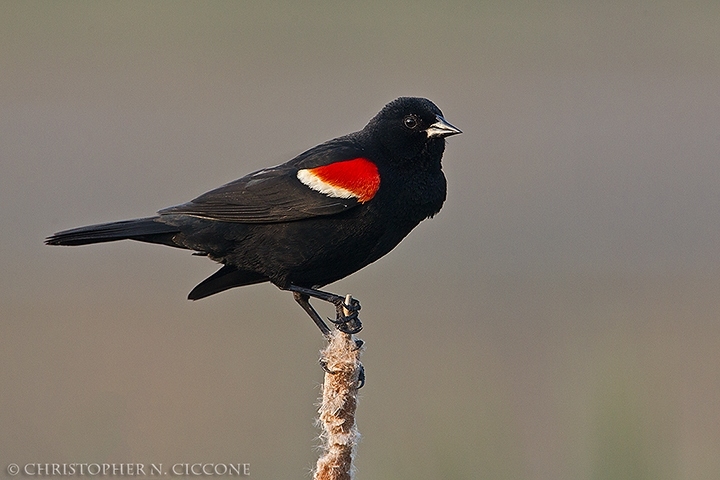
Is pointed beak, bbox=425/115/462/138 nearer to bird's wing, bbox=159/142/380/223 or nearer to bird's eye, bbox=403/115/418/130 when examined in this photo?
bird's eye, bbox=403/115/418/130

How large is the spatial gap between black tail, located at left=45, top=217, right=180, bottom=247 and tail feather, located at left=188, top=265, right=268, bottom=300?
0.18m

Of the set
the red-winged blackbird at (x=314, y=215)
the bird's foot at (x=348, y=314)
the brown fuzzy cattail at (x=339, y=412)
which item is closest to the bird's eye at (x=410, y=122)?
the red-winged blackbird at (x=314, y=215)

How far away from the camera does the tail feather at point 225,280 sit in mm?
4156

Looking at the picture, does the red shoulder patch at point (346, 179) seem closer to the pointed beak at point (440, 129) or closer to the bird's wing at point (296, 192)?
the bird's wing at point (296, 192)

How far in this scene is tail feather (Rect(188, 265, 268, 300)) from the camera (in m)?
4.16

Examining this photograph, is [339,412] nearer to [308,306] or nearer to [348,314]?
[348,314]

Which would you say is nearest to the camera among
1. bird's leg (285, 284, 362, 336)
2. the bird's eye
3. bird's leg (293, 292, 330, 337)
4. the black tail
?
bird's leg (285, 284, 362, 336)

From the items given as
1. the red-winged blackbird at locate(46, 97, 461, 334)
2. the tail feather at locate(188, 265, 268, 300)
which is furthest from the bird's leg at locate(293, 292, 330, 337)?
the tail feather at locate(188, 265, 268, 300)

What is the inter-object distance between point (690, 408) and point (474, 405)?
2705 mm

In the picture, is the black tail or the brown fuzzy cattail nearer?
the brown fuzzy cattail

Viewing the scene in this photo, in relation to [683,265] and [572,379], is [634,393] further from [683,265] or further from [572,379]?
[683,265]

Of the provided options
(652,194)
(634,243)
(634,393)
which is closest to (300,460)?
(634,393)

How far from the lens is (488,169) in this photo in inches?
516

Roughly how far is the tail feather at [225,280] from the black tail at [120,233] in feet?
0.60
